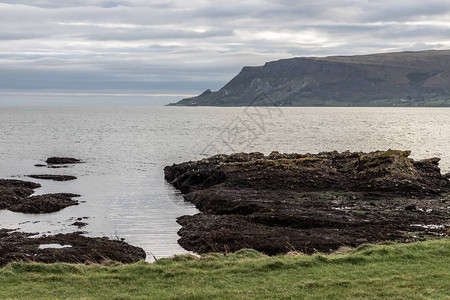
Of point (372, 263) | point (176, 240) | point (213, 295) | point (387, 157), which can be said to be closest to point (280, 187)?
point (387, 157)

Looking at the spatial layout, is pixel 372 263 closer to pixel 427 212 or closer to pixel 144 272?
pixel 144 272

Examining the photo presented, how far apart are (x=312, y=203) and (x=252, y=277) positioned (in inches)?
788

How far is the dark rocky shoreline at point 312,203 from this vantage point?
2567 centimetres

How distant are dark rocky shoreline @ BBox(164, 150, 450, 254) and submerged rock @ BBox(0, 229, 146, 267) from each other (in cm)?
406

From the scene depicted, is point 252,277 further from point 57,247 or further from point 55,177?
point 55,177

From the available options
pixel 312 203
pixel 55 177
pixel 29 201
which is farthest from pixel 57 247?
pixel 55 177

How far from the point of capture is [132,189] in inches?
1944

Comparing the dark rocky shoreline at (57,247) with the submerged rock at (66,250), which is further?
the dark rocky shoreline at (57,247)

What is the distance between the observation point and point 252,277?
51.4 ft

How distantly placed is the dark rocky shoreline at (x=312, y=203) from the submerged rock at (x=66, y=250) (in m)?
4.06

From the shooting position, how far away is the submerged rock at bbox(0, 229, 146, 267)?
21.5m

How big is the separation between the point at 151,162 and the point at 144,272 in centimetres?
5978

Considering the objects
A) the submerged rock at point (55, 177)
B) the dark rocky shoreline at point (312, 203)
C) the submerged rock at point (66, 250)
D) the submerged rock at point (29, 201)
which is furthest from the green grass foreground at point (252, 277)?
the submerged rock at point (55, 177)

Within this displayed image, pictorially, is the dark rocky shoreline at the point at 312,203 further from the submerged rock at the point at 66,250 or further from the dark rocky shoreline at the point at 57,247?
the dark rocky shoreline at the point at 57,247
